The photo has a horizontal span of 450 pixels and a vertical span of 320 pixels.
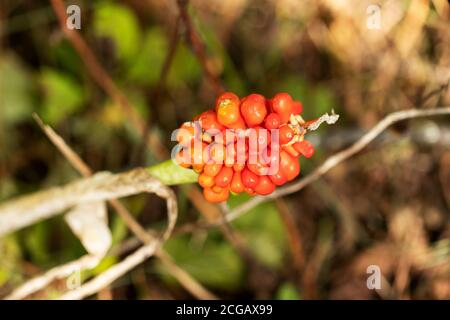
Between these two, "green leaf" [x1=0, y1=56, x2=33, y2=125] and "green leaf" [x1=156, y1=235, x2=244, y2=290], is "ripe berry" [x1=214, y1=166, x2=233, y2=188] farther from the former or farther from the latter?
"green leaf" [x1=0, y1=56, x2=33, y2=125]

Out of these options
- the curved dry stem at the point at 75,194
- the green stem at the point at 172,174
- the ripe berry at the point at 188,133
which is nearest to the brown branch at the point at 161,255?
the curved dry stem at the point at 75,194

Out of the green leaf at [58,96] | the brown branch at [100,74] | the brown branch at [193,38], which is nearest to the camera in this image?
the brown branch at [193,38]

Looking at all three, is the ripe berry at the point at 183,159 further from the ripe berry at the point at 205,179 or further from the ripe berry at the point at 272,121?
the ripe berry at the point at 272,121

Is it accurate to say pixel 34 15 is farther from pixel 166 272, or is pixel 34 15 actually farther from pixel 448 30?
pixel 448 30

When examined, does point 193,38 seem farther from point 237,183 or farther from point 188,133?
point 237,183

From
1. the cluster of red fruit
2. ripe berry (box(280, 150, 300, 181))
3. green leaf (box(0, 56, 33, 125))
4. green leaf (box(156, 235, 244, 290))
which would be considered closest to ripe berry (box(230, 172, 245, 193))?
the cluster of red fruit

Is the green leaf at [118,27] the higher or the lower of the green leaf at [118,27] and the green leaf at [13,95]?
the higher
